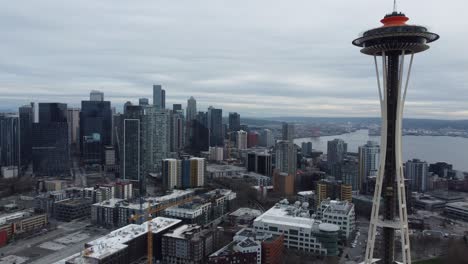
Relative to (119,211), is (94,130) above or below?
above

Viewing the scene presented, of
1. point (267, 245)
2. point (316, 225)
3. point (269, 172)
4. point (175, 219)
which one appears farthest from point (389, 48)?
point (269, 172)

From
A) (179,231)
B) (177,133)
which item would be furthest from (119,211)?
(177,133)

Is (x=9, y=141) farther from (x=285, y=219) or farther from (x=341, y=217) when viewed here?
(x=341, y=217)

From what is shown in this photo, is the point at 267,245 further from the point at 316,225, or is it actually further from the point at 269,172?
the point at 269,172

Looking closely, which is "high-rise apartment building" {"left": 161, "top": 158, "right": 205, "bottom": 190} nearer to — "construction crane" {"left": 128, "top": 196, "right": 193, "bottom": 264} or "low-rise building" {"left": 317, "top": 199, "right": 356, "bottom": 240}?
"construction crane" {"left": 128, "top": 196, "right": 193, "bottom": 264}

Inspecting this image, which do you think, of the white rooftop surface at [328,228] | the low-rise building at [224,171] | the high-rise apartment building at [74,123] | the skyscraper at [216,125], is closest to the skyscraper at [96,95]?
the high-rise apartment building at [74,123]

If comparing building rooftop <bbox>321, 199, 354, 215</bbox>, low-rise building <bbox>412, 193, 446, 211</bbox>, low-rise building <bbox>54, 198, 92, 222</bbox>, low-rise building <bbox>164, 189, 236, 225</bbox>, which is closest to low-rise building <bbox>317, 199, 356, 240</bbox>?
building rooftop <bbox>321, 199, 354, 215</bbox>

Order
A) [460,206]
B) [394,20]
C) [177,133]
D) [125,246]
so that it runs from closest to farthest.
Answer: [394,20]
[125,246]
[460,206]
[177,133]
